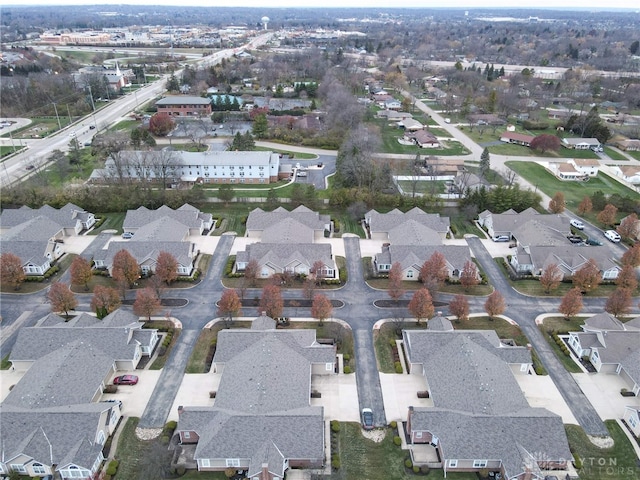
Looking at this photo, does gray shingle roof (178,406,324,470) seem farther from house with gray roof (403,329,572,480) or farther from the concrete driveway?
the concrete driveway

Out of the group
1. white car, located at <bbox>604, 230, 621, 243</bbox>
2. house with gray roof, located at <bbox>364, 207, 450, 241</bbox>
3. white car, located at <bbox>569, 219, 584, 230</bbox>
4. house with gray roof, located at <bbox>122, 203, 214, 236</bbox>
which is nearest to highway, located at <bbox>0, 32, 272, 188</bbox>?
house with gray roof, located at <bbox>122, 203, 214, 236</bbox>

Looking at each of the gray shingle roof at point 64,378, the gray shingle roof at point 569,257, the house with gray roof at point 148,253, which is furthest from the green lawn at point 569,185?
the gray shingle roof at point 64,378

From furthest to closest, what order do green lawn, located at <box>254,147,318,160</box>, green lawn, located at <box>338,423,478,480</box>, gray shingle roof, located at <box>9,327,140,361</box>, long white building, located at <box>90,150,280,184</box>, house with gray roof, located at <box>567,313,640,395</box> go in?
green lawn, located at <box>254,147,318,160</box>, long white building, located at <box>90,150,280,184</box>, gray shingle roof, located at <box>9,327,140,361</box>, house with gray roof, located at <box>567,313,640,395</box>, green lawn, located at <box>338,423,478,480</box>

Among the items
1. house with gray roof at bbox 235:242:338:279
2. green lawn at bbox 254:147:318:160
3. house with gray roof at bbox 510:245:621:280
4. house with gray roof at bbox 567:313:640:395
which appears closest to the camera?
house with gray roof at bbox 567:313:640:395

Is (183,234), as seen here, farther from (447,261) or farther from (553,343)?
(553,343)

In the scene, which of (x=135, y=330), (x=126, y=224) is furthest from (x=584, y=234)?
(x=126, y=224)

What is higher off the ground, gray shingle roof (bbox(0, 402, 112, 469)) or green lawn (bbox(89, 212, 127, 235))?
gray shingle roof (bbox(0, 402, 112, 469))
